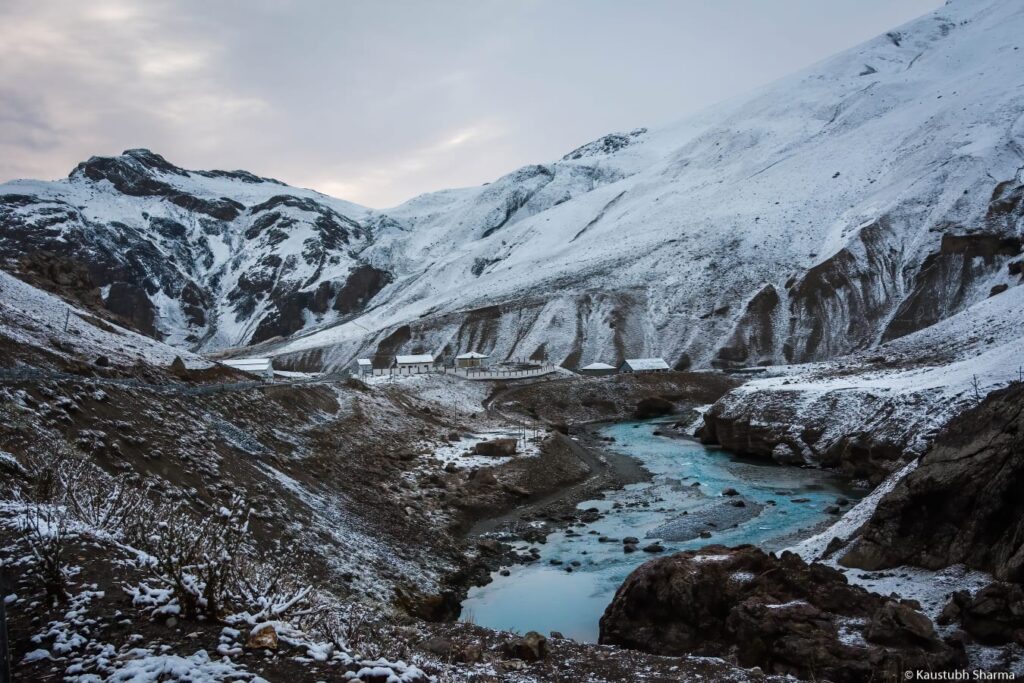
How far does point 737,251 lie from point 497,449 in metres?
85.9

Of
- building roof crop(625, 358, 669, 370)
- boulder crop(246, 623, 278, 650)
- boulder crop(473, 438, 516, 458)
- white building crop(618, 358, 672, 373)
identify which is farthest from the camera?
building roof crop(625, 358, 669, 370)

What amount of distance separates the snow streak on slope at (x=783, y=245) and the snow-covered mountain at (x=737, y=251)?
44cm

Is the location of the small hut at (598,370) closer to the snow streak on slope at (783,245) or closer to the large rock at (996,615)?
the snow streak on slope at (783,245)

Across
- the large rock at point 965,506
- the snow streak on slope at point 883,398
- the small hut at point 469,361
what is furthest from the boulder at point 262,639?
the small hut at point 469,361

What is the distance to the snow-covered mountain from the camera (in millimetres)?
92375

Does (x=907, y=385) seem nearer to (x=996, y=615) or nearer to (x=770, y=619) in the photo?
A: (x=996, y=615)

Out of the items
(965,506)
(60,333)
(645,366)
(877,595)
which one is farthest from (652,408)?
(877,595)

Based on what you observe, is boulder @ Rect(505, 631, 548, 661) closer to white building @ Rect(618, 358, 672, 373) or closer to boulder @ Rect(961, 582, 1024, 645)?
boulder @ Rect(961, 582, 1024, 645)

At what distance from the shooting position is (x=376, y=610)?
17.0m

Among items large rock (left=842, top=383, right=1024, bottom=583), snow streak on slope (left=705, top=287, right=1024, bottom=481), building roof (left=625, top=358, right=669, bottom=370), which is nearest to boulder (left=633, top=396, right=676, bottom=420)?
building roof (left=625, top=358, right=669, bottom=370)

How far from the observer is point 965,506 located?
16.3 m

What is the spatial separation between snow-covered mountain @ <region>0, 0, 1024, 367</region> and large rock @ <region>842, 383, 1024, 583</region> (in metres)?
74.2

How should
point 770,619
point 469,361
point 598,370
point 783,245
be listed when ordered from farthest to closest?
point 783,245
point 469,361
point 598,370
point 770,619

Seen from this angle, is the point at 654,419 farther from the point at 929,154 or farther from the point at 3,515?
the point at 929,154
